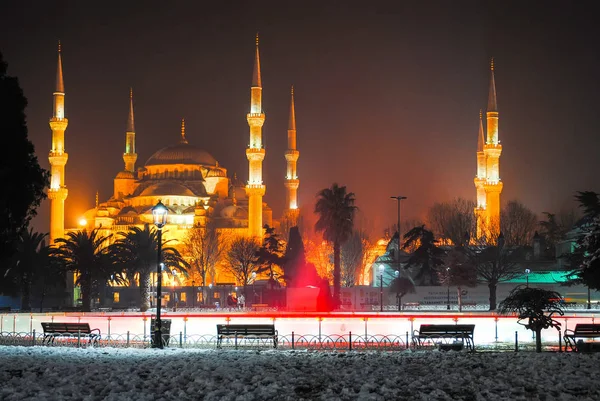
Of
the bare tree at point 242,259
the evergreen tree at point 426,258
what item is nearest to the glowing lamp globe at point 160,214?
the evergreen tree at point 426,258

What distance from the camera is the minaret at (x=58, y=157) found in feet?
276

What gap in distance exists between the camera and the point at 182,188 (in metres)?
112

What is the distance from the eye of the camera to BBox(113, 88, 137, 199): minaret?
372 feet

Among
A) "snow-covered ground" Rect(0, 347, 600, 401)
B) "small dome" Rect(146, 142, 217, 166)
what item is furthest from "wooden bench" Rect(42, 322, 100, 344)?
"small dome" Rect(146, 142, 217, 166)

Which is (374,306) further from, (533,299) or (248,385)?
(248,385)

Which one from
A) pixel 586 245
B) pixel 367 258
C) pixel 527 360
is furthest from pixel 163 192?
pixel 527 360

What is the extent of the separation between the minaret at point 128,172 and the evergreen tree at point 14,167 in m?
87.4

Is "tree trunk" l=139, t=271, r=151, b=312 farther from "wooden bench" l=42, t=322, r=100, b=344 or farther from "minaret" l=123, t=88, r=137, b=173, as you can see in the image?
"minaret" l=123, t=88, r=137, b=173

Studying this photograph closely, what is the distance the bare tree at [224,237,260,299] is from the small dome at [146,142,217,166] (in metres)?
32.4

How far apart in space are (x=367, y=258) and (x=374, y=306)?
30.3m

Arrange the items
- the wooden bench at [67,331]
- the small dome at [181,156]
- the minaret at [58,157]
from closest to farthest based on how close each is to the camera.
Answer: the wooden bench at [67,331] < the minaret at [58,157] < the small dome at [181,156]

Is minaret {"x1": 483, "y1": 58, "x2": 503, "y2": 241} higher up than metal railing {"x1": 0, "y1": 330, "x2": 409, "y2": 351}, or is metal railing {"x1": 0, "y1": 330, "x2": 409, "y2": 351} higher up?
minaret {"x1": 483, "y1": 58, "x2": 503, "y2": 241}

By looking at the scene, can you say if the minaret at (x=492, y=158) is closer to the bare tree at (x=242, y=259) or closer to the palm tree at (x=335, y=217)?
the bare tree at (x=242, y=259)

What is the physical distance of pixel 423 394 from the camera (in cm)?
1270
